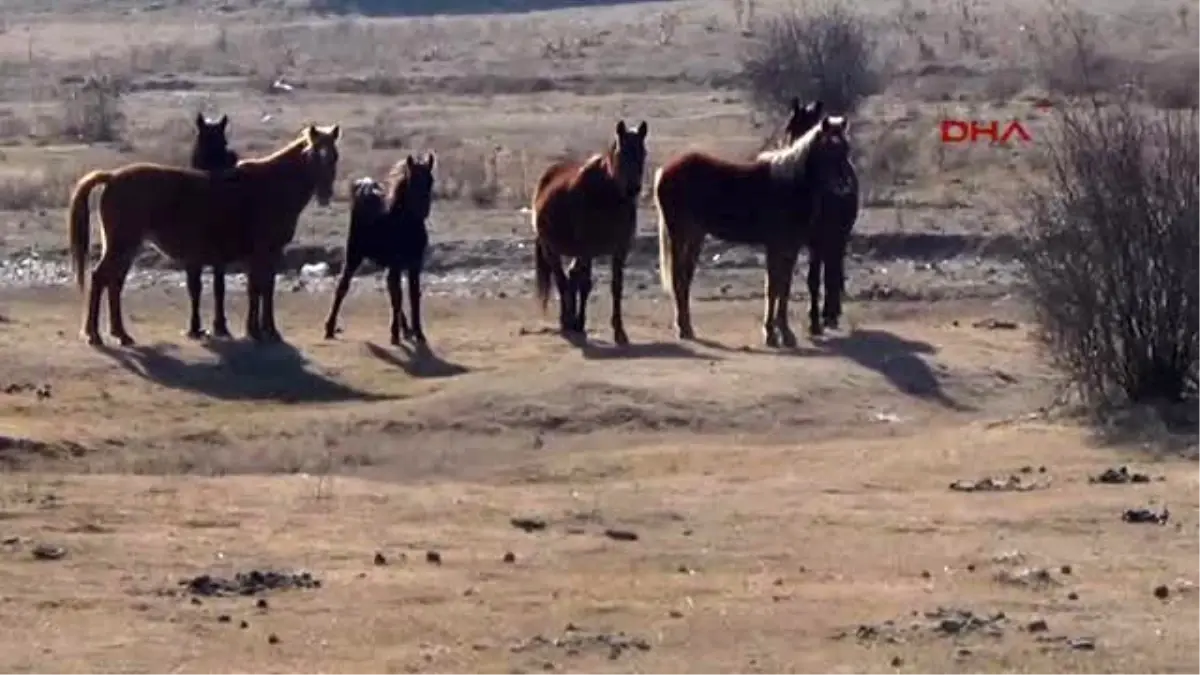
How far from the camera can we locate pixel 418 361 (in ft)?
79.3

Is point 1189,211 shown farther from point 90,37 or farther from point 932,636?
point 90,37

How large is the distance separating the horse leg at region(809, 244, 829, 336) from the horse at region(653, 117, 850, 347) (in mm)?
42

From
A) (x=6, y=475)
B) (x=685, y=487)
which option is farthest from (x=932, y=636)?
(x=6, y=475)

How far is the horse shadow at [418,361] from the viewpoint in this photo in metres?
23.6

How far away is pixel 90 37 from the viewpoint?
8075 centimetres

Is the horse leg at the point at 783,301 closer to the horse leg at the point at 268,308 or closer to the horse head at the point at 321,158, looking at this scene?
the horse head at the point at 321,158

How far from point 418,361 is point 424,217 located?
1.86 m

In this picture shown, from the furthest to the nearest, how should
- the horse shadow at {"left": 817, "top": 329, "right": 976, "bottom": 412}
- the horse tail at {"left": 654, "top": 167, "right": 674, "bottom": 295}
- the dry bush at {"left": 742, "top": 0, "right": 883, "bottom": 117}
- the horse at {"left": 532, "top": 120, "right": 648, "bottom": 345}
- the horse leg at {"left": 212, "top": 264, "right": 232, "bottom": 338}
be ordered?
1. the dry bush at {"left": 742, "top": 0, "right": 883, "bottom": 117}
2. the horse tail at {"left": 654, "top": 167, "right": 674, "bottom": 295}
3. the horse leg at {"left": 212, "top": 264, "right": 232, "bottom": 338}
4. the horse at {"left": 532, "top": 120, "right": 648, "bottom": 345}
5. the horse shadow at {"left": 817, "top": 329, "right": 976, "bottom": 412}

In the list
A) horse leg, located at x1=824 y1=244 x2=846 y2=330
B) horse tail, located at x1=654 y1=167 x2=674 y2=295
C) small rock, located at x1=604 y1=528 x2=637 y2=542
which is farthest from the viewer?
horse tail, located at x1=654 y1=167 x2=674 y2=295

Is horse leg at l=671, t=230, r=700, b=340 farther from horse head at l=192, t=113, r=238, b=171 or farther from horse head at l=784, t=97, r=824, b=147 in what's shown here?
horse head at l=192, t=113, r=238, b=171

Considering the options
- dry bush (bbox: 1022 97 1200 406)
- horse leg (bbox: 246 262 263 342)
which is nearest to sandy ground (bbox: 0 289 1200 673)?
horse leg (bbox: 246 262 263 342)

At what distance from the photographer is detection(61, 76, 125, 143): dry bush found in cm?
4447

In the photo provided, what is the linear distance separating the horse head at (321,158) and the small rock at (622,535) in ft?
31.3

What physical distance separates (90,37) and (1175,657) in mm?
71019
